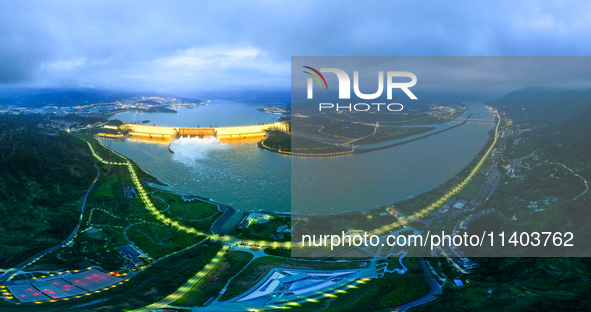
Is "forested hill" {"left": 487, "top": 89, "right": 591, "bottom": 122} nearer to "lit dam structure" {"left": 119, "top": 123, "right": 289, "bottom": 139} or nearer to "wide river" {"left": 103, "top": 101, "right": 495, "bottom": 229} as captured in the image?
"wide river" {"left": 103, "top": 101, "right": 495, "bottom": 229}

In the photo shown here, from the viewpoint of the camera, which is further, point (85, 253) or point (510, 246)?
point (510, 246)

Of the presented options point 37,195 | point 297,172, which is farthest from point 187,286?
point 297,172

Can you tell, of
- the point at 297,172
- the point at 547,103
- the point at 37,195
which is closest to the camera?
the point at 37,195

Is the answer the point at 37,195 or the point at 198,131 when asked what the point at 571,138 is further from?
the point at 198,131

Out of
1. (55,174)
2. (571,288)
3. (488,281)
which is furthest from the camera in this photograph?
(55,174)

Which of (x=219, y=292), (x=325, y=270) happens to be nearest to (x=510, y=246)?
(x=325, y=270)

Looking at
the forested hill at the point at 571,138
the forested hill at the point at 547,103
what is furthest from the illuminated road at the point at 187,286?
the forested hill at the point at 547,103

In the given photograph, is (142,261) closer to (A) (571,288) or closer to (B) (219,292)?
(B) (219,292)
